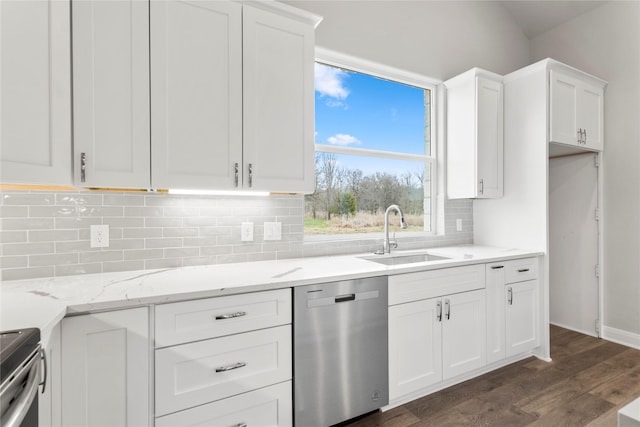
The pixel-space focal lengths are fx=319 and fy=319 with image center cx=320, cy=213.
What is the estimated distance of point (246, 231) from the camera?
2.13 m

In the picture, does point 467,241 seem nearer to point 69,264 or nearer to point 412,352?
point 412,352

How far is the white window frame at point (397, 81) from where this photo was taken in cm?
253

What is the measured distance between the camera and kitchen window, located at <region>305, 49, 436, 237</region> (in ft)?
8.38

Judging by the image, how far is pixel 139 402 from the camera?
4.37 feet

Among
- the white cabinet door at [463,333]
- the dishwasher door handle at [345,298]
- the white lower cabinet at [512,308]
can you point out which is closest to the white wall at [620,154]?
the white lower cabinet at [512,308]

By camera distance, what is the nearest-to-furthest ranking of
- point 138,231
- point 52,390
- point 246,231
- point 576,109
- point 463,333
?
point 52,390 < point 138,231 < point 246,231 < point 463,333 < point 576,109

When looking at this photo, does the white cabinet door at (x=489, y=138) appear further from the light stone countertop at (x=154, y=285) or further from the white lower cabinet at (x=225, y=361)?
the white lower cabinet at (x=225, y=361)

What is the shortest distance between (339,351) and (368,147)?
1.69m

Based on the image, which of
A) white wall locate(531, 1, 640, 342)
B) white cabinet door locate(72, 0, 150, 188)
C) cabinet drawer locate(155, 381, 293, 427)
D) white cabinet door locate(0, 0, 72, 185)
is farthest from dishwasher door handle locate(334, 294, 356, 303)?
white wall locate(531, 1, 640, 342)

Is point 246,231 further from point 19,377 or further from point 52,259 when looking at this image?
point 19,377

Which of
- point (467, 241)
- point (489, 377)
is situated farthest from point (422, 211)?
point (489, 377)

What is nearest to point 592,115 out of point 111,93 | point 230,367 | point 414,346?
point 414,346

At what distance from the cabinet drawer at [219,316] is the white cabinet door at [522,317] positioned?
1.90 meters

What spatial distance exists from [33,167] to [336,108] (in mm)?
1960
